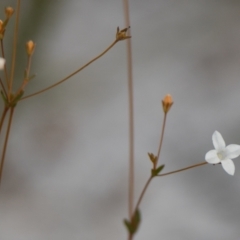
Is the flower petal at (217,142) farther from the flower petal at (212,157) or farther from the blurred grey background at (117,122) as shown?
the blurred grey background at (117,122)

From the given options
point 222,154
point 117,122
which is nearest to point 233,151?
point 222,154

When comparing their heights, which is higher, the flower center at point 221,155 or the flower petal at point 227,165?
the flower center at point 221,155

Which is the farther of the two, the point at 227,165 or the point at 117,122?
the point at 117,122

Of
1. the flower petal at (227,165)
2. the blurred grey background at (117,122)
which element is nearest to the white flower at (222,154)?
the flower petal at (227,165)

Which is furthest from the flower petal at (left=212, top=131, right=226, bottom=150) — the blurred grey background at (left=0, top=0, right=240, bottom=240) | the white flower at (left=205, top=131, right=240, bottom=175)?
the blurred grey background at (left=0, top=0, right=240, bottom=240)

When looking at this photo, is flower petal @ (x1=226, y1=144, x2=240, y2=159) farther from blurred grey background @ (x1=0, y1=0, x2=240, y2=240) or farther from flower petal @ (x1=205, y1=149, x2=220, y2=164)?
blurred grey background @ (x1=0, y1=0, x2=240, y2=240)

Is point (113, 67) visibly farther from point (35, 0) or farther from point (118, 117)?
point (35, 0)

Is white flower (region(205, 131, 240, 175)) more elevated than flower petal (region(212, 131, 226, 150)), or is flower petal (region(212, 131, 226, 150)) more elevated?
flower petal (region(212, 131, 226, 150))

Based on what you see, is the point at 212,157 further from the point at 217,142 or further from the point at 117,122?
the point at 117,122

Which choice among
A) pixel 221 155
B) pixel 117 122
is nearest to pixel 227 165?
pixel 221 155
